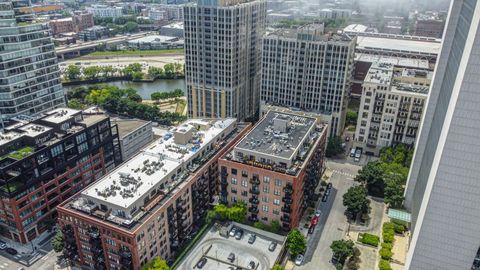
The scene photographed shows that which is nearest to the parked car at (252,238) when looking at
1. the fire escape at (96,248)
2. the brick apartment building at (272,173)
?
the brick apartment building at (272,173)

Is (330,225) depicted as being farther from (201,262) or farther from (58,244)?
(58,244)

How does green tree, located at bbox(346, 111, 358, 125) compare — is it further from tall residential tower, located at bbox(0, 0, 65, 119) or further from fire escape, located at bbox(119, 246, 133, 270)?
tall residential tower, located at bbox(0, 0, 65, 119)

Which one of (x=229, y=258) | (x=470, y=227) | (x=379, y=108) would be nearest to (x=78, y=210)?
(x=229, y=258)

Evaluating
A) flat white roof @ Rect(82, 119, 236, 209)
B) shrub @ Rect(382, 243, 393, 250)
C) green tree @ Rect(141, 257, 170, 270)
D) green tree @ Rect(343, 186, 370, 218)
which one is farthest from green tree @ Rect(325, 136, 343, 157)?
green tree @ Rect(141, 257, 170, 270)

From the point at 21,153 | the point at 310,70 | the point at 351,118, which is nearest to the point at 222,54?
the point at 310,70

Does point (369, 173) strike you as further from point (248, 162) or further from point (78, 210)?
point (78, 210)
